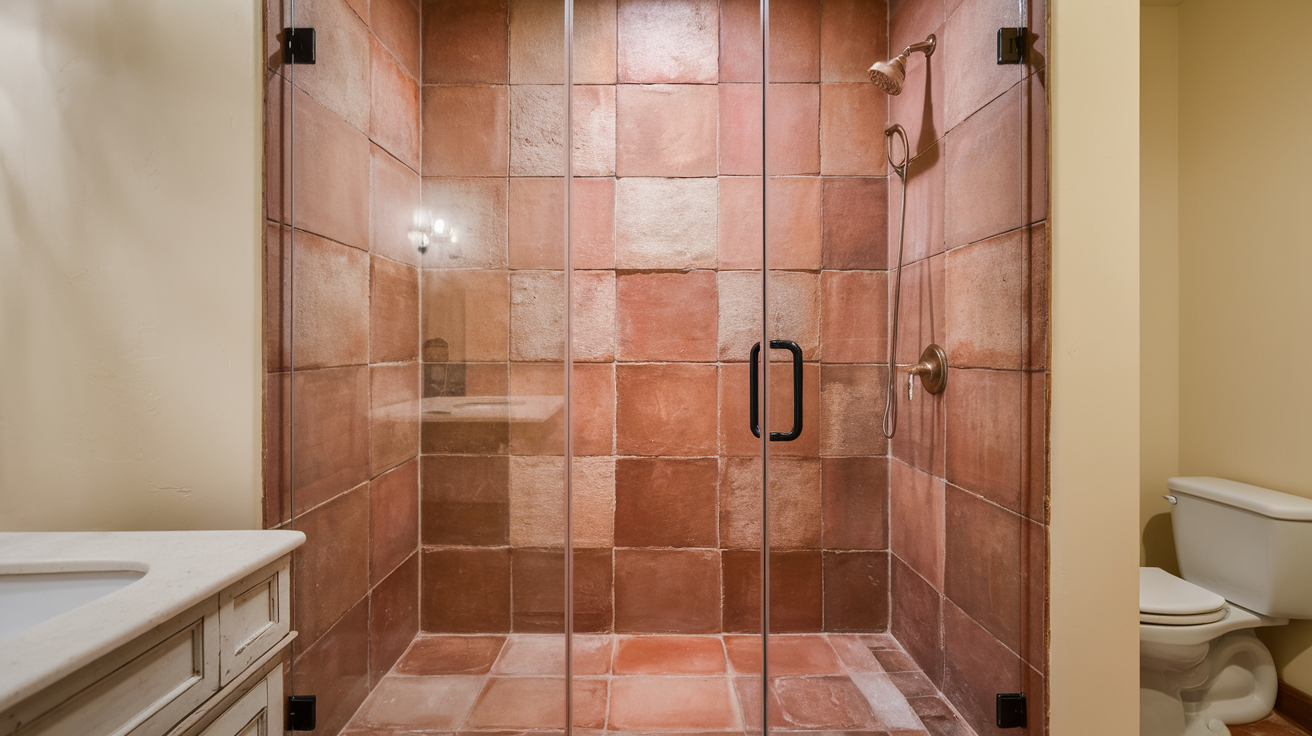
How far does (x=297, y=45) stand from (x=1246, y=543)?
3.21m

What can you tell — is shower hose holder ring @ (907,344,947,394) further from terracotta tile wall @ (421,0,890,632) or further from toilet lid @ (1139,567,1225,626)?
toilet lid @ (1139,567,1225,626)

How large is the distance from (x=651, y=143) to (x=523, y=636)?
1.33 m

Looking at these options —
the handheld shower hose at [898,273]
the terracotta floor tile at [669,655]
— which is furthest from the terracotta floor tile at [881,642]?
the handheld shower hose at [898,273]

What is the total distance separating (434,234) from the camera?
1296mm

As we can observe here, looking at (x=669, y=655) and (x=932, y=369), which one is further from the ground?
(x=932, y=369)

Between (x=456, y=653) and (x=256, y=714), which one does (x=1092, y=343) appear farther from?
(x=256, y=714)

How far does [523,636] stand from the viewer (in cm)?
131

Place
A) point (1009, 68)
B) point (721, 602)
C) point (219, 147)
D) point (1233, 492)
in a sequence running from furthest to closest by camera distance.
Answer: point (1233, 492) → point (721, 602) → point (1009, 68) → point (219, 147)

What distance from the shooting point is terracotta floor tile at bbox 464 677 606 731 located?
4.29 ft

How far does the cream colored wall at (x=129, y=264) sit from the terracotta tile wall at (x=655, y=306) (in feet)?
1.48

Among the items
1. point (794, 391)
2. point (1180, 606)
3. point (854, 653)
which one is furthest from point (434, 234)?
point (1180, 606)

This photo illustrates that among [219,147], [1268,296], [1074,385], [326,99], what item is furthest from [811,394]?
[1268,296]

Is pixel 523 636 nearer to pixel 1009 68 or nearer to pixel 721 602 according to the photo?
pixel 721 602

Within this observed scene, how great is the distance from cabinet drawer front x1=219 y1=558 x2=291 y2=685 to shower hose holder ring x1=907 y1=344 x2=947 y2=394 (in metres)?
1.51
